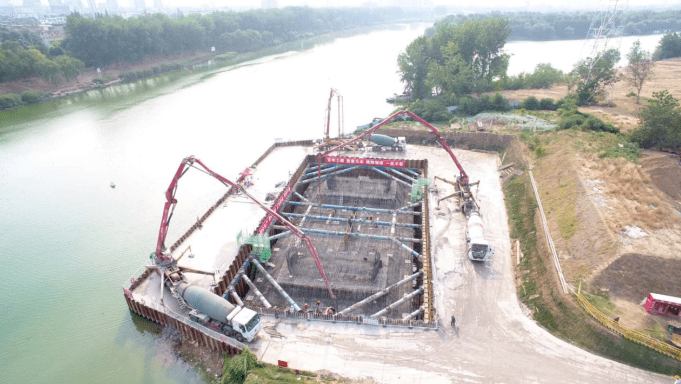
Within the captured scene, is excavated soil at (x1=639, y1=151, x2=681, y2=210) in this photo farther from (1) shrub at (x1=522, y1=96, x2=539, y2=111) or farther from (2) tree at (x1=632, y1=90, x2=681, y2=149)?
(1) shrub at (x1=522, y1=96, x2=539, y2=111)

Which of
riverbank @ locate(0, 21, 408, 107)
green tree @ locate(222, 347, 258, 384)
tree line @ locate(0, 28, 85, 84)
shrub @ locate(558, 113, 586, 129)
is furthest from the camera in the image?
riverbank @ locate(0, 21, 408, 107)

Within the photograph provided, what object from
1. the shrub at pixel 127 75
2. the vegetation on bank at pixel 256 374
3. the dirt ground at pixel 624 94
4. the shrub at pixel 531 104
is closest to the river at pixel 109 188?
the vegetation on bank at pixel 256 374

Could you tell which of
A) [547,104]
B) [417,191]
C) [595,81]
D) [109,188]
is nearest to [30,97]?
[109,188]

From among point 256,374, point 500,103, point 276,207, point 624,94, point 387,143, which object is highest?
point 500,103

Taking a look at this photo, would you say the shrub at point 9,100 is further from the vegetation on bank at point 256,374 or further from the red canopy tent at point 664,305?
the red canopy tent at point 664,305

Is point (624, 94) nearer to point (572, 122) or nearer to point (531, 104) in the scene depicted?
point (531, 104)

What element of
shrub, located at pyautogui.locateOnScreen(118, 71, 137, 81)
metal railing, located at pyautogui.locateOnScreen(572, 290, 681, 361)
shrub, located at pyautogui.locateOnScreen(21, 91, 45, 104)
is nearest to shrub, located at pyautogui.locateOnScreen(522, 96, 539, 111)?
metal railing, located at pyautogui.locateOnScreen(572, 290, 681, 361)
